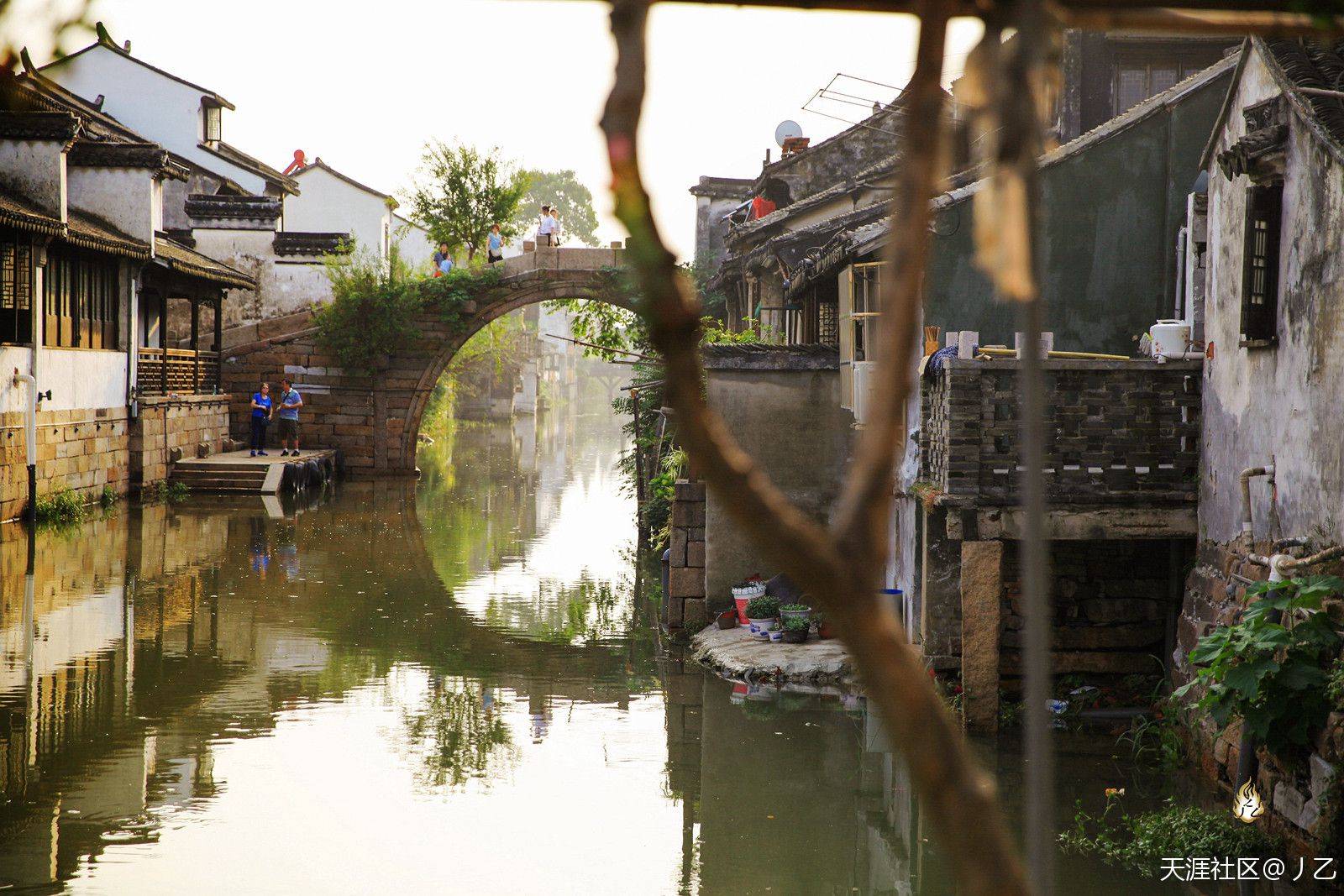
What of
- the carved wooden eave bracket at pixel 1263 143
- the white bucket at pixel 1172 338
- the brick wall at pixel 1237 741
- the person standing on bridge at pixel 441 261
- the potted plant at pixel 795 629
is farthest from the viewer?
the person standing on bridge at pixel 441 261

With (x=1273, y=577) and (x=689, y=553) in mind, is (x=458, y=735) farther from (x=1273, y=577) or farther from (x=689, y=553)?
(x=1273, y=577)

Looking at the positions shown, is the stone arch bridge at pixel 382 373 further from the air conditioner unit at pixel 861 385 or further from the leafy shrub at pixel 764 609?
the air conditioner unit at pixel 861 385

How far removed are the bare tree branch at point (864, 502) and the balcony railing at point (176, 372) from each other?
21.2 meters

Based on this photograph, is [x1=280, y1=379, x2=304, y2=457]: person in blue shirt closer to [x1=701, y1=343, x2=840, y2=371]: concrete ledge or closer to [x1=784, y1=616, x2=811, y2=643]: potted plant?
[x1=701, y1=343, x2=840, y2=371]: concrete ledge

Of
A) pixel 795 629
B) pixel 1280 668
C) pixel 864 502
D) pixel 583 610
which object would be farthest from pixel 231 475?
pixel 864 502

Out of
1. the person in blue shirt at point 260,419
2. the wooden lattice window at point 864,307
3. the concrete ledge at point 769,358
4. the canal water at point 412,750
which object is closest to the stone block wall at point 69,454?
the canal water at point 412,750

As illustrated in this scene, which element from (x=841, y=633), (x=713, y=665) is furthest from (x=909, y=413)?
(x=841, y=633)

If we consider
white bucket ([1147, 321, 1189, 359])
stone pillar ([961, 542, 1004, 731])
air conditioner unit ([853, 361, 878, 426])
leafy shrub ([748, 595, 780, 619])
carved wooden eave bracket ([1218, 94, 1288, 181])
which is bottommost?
leafy shrub ([748, 595, 780, 619])

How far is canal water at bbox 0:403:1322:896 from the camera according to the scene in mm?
6781

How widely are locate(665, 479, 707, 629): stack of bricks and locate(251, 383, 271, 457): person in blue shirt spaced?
15110 mm

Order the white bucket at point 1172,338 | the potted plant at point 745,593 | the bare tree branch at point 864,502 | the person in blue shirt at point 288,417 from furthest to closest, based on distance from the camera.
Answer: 1. the person in blue shirt at point 288,417
2. the potted plant at point 745,593
3. the white bucket at point 1172,338
4. the bare tree branch at point 864,502

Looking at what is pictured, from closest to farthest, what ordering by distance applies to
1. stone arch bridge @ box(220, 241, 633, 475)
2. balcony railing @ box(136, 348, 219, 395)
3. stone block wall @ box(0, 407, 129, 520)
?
stone block wall @ box(0, 407, 129, 520), balcony railing @ box(136, 348, 219, 395), stone arch bridge @ box(220, 241, 633, 475)

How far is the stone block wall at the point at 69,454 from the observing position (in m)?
16.2

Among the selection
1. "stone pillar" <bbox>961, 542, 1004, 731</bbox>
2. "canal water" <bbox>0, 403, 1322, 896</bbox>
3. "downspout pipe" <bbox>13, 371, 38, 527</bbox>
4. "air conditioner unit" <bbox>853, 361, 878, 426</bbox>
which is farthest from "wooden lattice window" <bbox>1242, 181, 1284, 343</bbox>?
"downspout pipe" <bbox>13, 371, 38, 527</bbox>
